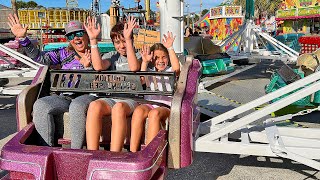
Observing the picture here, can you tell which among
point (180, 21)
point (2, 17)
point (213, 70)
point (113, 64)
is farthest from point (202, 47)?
point (2, 17)

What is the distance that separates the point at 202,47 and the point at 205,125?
4975 millimetres

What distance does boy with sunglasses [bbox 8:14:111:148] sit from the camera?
2.58 m

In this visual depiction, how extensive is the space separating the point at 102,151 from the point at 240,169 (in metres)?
1.59

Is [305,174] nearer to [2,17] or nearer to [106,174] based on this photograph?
[106,174]

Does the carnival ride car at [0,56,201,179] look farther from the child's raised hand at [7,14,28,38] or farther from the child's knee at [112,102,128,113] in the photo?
the child's raised hand at [7,14,28,38]

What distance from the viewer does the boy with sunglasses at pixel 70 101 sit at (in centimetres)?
258

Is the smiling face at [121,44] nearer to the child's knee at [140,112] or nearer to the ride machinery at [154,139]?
the ride machinery at [154,139]

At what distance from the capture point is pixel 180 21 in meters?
4.59

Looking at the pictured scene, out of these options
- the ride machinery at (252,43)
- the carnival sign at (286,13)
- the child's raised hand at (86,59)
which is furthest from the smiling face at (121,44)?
the carnival sign at (286,13)

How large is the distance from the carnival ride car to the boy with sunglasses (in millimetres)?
88

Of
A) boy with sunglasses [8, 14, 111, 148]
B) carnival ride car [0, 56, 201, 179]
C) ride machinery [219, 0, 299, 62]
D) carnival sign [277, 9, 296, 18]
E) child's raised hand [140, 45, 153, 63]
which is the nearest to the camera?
carnival ride car [0, 56, 201, 179]

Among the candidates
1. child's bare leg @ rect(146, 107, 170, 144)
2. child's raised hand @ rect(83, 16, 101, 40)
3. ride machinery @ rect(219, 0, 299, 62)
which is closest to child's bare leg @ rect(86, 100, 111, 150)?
child's bare leg @ rect(146, 107, 170, 144)

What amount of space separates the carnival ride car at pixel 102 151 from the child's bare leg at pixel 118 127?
263 millimetres

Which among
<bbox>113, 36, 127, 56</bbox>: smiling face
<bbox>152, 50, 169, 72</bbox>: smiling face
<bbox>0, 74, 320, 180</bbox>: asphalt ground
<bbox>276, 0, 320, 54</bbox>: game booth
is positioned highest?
<bbox>276, 0, 320, 54</bbox>: game booth
